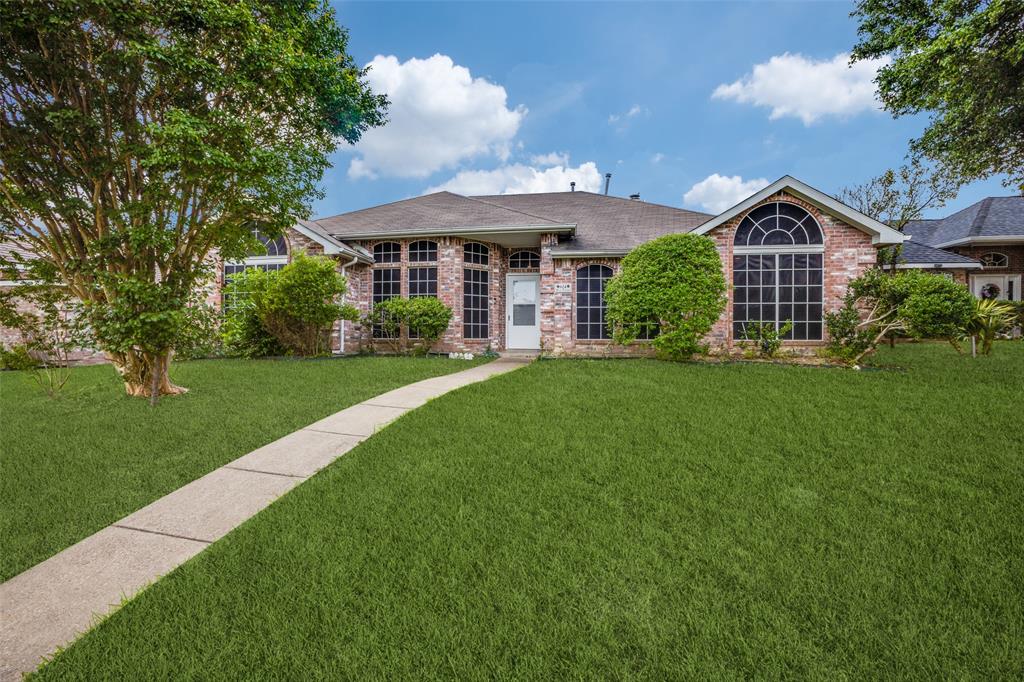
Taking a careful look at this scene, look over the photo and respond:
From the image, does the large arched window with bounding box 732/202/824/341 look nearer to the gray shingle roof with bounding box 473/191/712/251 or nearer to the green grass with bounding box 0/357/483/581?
the gray shingle roof with bounding box 473/191/712/251

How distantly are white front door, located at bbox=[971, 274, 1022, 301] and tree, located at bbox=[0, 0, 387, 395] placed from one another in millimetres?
24602


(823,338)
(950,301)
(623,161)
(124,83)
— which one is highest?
(623,161)

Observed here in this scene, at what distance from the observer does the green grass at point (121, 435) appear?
322 centimetres

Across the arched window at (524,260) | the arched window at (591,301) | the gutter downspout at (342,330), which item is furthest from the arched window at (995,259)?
the gutter downspout at (342,330)

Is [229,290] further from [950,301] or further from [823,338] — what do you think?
[950,301]

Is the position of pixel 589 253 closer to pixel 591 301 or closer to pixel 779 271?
pixel 591 301

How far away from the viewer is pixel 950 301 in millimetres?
8281

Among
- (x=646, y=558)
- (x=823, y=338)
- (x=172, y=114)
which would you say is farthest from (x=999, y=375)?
(x=172, y=114)

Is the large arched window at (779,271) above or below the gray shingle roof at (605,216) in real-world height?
below

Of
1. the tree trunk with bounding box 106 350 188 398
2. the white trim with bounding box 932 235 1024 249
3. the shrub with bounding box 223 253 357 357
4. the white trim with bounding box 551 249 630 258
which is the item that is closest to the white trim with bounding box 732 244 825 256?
the white trim with bounding box 551 249 630 258

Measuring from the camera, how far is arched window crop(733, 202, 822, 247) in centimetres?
1076

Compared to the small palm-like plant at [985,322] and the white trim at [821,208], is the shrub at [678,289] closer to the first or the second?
the white trim at [821,208]

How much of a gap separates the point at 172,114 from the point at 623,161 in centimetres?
1660

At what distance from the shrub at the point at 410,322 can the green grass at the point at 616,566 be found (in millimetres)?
7401
